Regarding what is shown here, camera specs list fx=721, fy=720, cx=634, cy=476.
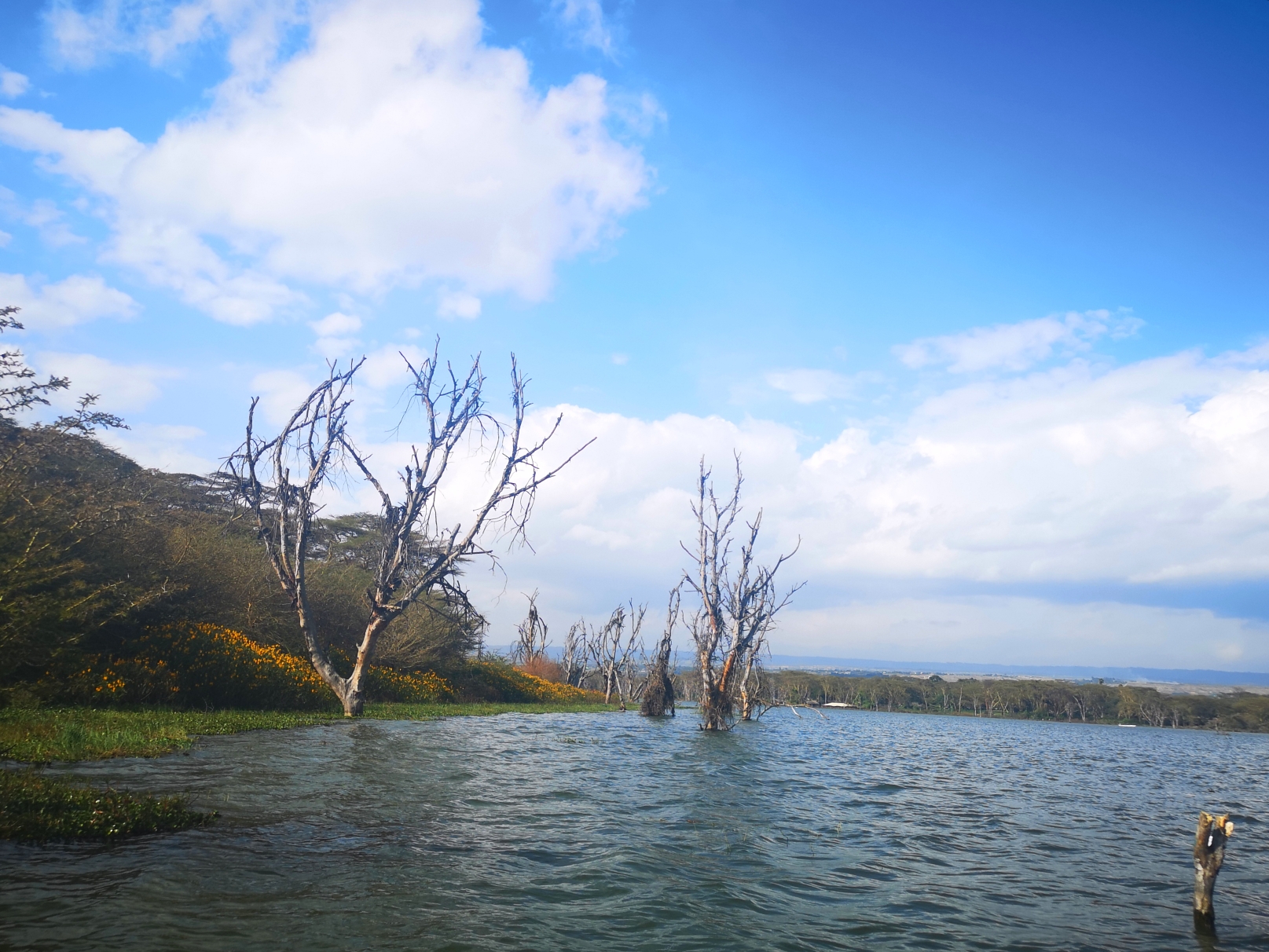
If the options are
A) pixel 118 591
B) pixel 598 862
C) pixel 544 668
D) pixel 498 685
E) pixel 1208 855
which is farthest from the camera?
pixel 544 668

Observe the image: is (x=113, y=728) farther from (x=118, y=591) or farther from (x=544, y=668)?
(x=544, y=668)

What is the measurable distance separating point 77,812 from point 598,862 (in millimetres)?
5751

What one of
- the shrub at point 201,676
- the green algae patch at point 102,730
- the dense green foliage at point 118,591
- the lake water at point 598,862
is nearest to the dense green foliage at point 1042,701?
the dense green foliage at point 118,591

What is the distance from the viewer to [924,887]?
9172mm

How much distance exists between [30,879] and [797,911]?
727cm

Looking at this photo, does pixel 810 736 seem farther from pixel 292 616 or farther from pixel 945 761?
pixel 292 616

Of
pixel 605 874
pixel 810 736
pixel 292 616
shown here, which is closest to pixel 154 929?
pixel 605 874

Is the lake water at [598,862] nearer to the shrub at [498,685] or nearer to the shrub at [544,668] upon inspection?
the shrub at [498,685]

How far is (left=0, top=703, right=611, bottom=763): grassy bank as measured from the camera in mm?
10742

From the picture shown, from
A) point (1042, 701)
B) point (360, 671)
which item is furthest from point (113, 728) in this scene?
point (1042, 701)

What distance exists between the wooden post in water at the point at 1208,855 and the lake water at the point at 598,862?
283 mm

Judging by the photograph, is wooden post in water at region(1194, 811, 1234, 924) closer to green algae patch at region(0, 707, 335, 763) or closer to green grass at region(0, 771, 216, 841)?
green grass at region(0, 771, 216, 841)

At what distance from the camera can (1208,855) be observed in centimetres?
807

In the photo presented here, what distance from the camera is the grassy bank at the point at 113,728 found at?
1074cm
